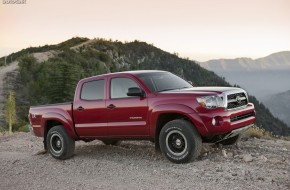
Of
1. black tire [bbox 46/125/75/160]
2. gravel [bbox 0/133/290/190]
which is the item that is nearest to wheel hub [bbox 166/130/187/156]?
gravel [bbox 0/133/290/190]

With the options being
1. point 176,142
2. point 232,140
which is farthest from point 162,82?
point 232,140

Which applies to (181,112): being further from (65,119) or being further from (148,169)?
(65,119)

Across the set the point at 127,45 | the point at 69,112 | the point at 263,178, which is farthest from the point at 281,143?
the point at 127,45

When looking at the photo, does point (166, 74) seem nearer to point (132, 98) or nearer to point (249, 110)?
point (132, 98)

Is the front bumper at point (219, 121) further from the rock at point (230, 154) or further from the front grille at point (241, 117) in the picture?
the rock at point (230, 154)

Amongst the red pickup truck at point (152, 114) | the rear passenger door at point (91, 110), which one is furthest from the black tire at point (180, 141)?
the rear passenger door at point (91, 110)

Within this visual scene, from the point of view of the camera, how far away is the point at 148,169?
8344mm

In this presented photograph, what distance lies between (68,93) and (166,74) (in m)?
55.9

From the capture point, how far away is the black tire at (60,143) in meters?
10.2

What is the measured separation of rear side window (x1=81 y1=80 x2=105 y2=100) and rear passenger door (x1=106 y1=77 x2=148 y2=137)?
0.94 feet

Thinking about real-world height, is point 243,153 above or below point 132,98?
below

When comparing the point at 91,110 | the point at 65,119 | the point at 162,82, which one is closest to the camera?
the point at 162,82

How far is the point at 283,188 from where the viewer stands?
6.58 m

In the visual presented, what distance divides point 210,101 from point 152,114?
1.19 metres
